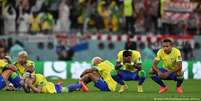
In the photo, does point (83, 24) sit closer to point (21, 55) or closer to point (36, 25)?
point (36, 25)

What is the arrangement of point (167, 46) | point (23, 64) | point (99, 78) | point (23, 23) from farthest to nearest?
point (23, 23), point (23, 64), point (99, 78), point (167, 46)

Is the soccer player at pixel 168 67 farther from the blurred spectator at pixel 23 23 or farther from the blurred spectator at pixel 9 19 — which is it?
the blurred spectator at pixel 9 19

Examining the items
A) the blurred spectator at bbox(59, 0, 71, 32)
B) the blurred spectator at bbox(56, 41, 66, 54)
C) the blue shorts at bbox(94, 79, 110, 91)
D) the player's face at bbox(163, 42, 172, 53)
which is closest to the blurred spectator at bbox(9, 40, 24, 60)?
the blurred spectator at bbox(56, 41, 66, 54)

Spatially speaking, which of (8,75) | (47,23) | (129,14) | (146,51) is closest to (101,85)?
(8,75)

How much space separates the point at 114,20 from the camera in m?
36.4

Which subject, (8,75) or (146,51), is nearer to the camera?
(8,75)

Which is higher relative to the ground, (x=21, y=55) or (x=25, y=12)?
(x=25, y=12)

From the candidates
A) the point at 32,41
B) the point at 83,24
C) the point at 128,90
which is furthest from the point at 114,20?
the point at 128,90

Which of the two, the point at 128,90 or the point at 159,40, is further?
the point at 159,40

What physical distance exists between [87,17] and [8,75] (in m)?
12.8

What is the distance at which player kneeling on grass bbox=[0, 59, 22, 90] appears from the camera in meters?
23.9

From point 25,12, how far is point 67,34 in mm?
2076

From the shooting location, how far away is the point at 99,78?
78.9 feet

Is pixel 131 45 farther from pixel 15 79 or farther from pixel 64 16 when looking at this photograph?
pixel 15 79
